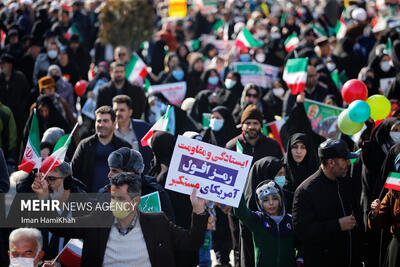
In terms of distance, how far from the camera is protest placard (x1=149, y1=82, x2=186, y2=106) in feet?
43.5

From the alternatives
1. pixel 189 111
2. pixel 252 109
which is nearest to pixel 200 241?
pixel 252 109

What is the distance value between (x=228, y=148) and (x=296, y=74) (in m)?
2.84

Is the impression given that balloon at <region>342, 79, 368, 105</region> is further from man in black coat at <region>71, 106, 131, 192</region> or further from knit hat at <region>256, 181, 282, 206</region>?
knit hat at <region>256, 181, 282, 206</region>

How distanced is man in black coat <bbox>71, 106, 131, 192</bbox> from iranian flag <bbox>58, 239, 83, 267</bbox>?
7.01ft

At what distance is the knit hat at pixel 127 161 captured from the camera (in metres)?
6.60

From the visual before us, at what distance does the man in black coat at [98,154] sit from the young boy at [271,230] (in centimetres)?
205

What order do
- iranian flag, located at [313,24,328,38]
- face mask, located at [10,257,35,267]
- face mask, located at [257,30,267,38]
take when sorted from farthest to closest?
iranian flag, located at [313,24,328,38] < face mask, located at [257,30,267,38] < face mask, located at [10,257,35,267]

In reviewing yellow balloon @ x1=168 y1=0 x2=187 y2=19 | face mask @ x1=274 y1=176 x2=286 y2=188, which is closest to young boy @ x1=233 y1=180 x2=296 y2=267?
face mask @ x1=274 y1=176 x2=286 y2=188

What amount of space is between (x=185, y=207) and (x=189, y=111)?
4.61 meters

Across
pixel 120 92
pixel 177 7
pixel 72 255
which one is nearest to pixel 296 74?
pixel 120 92

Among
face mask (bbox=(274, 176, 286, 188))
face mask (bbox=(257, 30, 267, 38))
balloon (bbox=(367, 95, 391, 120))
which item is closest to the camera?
face mask (bbox=(274, 176, 286, 188))

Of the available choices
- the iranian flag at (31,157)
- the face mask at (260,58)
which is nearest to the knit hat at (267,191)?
the iranian flag at (31,157)

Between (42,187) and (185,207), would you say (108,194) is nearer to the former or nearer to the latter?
(42,187)

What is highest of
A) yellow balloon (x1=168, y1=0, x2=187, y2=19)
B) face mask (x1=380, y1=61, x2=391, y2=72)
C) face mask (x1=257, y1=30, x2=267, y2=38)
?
yellow balloon (x1=168, y1=0, x2=187, y2=19)
